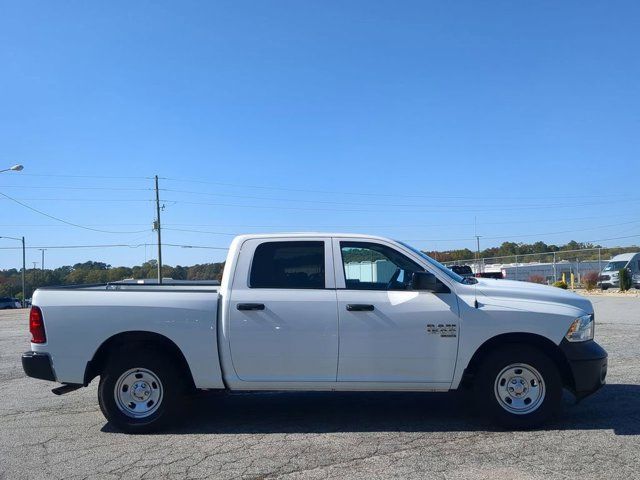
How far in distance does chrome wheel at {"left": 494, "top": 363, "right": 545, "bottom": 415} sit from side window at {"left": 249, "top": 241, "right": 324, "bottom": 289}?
2033mm

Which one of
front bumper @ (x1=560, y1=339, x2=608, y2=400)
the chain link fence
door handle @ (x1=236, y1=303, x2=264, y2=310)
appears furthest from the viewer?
the chain link fence

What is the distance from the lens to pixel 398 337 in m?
5.90

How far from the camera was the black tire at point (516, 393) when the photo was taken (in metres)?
5.85

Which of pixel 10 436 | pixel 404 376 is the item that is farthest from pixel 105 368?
pixel 404 376

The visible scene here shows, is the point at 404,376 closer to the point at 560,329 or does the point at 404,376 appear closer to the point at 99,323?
the point at 560,329

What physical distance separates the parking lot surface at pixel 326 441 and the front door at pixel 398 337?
590 mm

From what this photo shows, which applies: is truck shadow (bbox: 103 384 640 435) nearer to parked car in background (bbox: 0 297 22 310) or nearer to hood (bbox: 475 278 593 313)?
hood (bbox: 475 278 593 313)

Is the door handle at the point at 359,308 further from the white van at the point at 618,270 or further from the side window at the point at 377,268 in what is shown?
the white van at the point at 618,270

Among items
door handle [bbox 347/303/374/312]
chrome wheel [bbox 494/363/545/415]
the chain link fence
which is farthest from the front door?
the chain link fence

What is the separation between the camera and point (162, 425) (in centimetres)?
612

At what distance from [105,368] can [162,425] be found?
0.84 meters

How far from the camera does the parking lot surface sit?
16.1 feet

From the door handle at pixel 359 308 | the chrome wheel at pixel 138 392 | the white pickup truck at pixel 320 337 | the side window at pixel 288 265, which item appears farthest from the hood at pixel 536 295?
the chrome wheel at pixel 138 392

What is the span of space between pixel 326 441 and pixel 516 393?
1946mm
